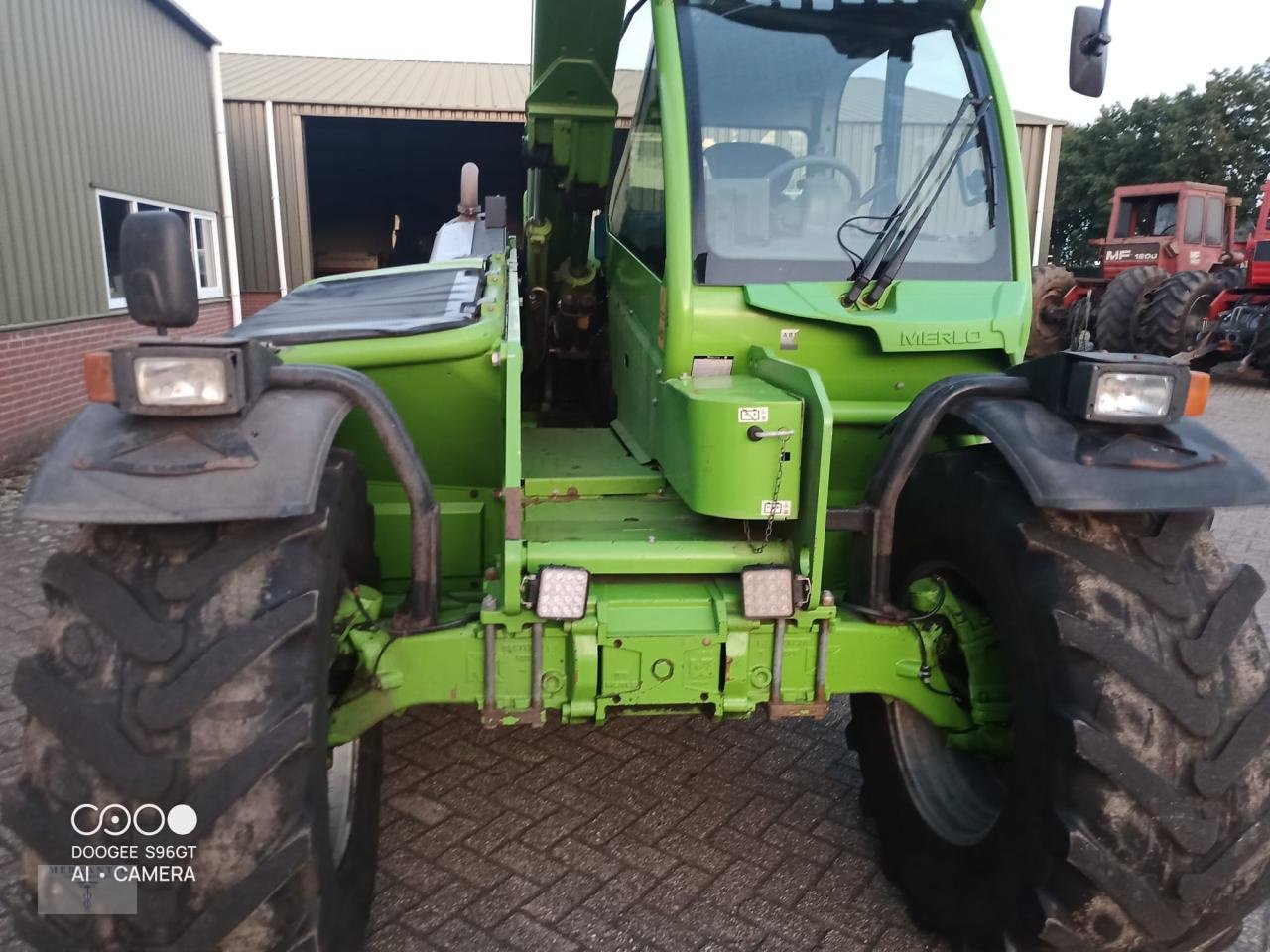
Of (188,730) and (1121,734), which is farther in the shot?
(1121,734)

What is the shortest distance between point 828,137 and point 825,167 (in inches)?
4.5

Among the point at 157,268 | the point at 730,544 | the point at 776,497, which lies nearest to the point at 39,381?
the point at 157,268

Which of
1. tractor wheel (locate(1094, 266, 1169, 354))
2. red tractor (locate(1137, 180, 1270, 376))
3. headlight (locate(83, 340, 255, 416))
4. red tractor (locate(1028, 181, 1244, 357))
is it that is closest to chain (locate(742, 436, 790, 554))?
headlight (locate(83, 340, 255, 416))

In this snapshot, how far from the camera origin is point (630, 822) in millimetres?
3275

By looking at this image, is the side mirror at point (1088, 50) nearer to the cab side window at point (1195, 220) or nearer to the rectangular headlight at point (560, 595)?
the rectangular headlight at point (560, 595)

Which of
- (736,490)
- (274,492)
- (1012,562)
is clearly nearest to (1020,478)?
(1012,562)

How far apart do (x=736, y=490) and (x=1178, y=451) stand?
3.43ft

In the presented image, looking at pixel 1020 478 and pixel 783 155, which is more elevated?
pixel 783 155

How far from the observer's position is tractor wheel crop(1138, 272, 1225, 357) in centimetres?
1356

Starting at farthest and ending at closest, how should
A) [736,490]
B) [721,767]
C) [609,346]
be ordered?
[609,346], [721,767], [736,490]

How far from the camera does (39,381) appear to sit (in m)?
8.55

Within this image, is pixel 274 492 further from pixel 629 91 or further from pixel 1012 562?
pixel 629 91

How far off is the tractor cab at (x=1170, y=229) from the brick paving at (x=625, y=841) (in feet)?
51.1
